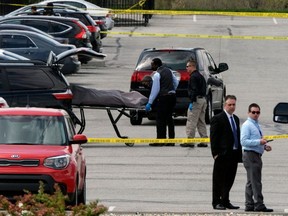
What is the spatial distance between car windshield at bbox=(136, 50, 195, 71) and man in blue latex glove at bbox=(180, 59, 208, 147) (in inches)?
115

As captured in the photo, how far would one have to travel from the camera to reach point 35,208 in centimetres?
927

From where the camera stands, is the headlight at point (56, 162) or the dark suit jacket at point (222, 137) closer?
the headlight at point (56, 162)

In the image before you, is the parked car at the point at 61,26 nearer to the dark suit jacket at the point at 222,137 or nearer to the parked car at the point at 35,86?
the parked car at the point at 35,86

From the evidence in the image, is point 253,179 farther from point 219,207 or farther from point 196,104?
point 196,104

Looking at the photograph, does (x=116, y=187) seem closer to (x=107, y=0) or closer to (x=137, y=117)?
(x=137, y=117)

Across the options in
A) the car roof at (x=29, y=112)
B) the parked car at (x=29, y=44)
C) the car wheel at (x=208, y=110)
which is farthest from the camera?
the parked car at (x=29, y=44)

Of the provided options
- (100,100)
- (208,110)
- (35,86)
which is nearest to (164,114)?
(100,100)

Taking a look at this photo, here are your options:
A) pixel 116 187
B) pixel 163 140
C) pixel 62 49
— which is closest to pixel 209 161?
pixel 163 140

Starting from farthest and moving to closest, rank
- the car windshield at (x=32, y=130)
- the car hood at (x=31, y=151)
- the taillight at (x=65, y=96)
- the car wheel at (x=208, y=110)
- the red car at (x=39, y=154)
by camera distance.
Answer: the car wheel at (x=208, y=110) < the taillight at (x=65, y=96) < the car windshield at (x=32, y=130) < the car hood at (x=31, y=151) < the red car at (x=39, y=154)

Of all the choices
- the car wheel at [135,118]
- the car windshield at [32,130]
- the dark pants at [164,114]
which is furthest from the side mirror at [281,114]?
the car wheel at [135,118]

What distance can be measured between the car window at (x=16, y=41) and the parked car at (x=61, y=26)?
3.27m

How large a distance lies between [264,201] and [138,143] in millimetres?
7152

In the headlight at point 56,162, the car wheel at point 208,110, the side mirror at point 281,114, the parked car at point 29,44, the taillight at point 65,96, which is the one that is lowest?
→ the parked car at point 29,44

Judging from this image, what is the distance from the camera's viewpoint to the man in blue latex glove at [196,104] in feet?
72.4
